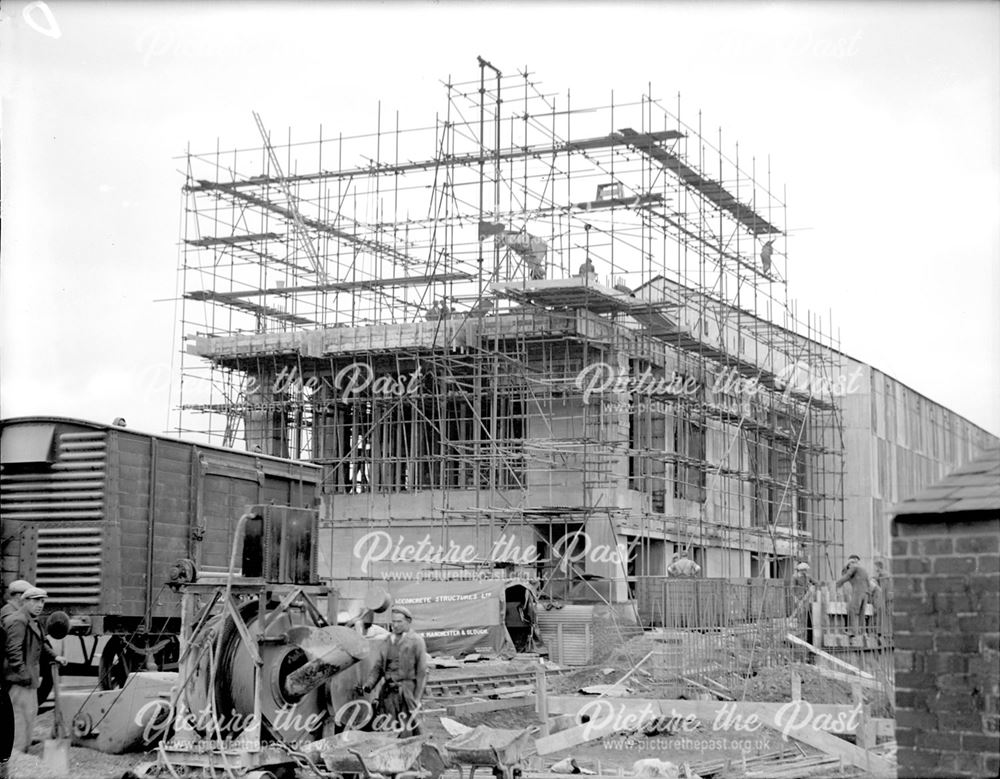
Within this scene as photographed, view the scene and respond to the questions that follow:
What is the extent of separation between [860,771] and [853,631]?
961cm

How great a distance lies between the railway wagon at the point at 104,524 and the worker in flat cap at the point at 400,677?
379 centimetres

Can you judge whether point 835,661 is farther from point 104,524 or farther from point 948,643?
point 948,643

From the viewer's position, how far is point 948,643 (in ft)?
21.8

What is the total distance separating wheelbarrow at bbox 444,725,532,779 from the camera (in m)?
11.7

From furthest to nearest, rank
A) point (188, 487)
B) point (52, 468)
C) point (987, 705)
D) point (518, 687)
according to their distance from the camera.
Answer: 1. point (518, 687)
2. point (188, 487)
3. point (52, 468)
4. point (987, 705)

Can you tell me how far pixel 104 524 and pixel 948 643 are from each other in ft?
41.2

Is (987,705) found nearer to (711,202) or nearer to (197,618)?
(197,618)

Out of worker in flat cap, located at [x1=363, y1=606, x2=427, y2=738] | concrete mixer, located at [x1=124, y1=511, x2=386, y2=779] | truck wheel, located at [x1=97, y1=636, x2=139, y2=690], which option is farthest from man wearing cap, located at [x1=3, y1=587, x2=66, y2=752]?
truck wheel, located at [x1=97, y1=636, x2=139, y2=690]

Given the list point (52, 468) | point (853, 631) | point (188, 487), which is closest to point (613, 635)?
point (853, 631)

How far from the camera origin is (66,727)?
1380 cm

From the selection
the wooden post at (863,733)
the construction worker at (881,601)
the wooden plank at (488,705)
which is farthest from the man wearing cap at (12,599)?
the construction worker at (881,601)

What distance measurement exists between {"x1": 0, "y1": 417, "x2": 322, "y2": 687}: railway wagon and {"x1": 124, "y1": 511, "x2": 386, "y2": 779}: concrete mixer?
356 centimetres

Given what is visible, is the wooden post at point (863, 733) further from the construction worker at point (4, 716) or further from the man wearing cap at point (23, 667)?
the construction worker at point (4, 716)

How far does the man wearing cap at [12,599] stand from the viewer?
42.9 ft
